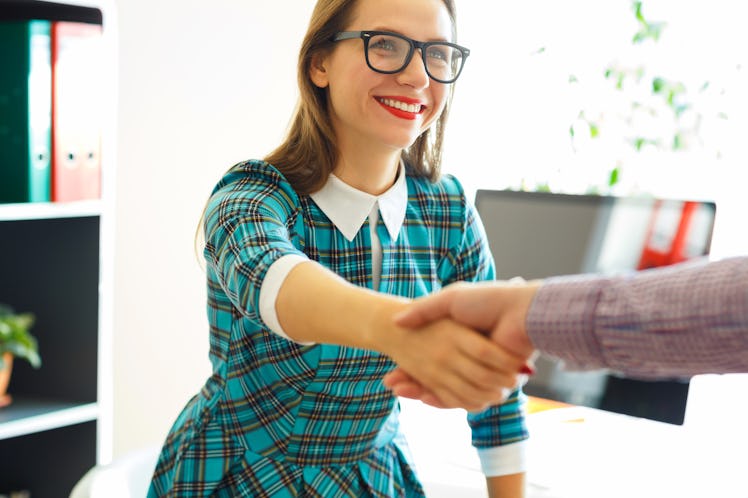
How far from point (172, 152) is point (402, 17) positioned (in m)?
1.76

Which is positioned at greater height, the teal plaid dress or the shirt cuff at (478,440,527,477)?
the teal plaid dress

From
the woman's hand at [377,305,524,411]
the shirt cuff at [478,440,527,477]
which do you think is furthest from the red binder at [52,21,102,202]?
the woman's hand at [377,305,524,411]

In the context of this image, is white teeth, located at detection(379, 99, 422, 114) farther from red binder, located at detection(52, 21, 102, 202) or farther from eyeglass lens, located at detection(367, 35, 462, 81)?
red binder, located at detection(52, 21, 102, 202)

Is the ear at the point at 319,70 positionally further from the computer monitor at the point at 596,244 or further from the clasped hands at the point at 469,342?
the computer monitor at the point at 596,244

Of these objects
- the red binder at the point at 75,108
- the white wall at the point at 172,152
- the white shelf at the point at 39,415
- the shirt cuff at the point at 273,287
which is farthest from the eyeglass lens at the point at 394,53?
the white wall at the point at 172,152

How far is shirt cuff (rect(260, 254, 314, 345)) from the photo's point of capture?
3.09ft

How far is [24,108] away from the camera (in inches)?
81.4

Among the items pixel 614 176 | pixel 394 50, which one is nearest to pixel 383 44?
pixel 394 50

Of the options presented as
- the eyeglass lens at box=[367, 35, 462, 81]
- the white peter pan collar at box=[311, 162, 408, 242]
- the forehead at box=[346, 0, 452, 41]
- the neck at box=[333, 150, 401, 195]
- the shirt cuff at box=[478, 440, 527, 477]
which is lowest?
the shirt cuff at box=[478, 440, 527, 477]

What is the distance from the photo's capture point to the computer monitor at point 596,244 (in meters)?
1.85

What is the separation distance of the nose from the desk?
76 cm

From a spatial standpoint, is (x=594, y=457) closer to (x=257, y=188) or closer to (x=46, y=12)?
(x=257, y=188)

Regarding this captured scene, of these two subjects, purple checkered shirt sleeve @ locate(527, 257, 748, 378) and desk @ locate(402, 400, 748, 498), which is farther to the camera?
desk @ locate(402, 400, 748, 498)

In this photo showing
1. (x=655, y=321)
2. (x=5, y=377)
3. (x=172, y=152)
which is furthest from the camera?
(x=172, y=152)
